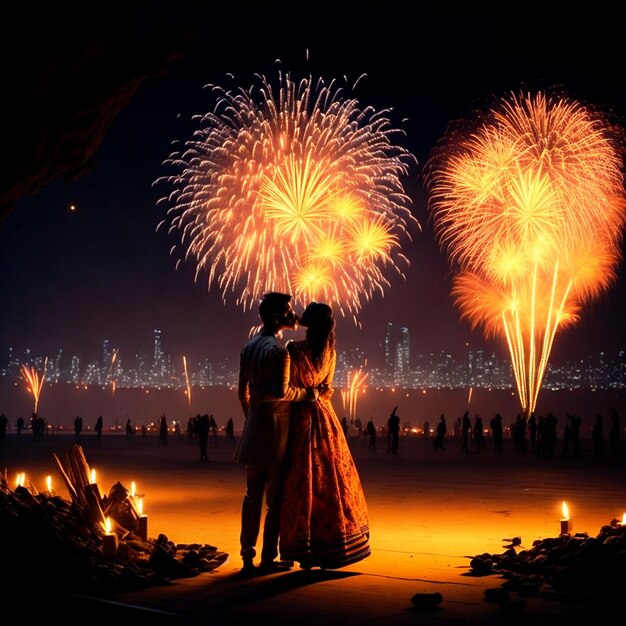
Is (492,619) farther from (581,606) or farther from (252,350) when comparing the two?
(252,350)

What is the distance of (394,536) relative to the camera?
9789 millimetres

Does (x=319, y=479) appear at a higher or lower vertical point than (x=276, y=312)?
lower

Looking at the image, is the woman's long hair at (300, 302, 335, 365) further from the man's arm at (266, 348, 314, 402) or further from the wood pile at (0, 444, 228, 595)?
the wood pile at (0, 444, 228, 595)

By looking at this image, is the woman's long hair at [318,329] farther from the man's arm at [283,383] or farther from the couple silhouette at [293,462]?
the man's arm at [283,383]

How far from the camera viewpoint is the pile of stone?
643 cm

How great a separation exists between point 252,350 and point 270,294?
523 mm

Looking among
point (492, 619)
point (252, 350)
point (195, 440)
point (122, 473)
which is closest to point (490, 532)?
point (252, 350)

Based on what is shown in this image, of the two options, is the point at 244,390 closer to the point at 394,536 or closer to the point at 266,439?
the point at 266,439

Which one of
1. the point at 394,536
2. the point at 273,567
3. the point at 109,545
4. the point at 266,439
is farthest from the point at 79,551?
the point at 394,536

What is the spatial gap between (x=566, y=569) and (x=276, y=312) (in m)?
3.07

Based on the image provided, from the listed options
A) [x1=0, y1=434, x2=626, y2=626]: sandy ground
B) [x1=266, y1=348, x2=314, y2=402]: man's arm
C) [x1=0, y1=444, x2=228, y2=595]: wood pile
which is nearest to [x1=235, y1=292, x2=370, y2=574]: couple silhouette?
[x1=266, y1=348, x2=314, y2=402]: man's arm

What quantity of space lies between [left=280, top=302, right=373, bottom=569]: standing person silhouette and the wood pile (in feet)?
2.71

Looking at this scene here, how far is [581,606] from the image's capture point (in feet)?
19.8

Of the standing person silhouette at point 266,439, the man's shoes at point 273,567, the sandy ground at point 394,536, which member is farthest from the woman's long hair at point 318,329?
the sandy ground at point 394,536
